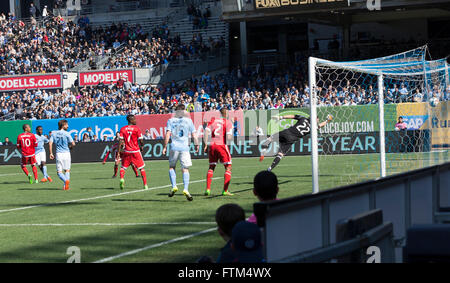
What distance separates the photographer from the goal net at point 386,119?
20.3 metres

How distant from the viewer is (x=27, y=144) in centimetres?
2481

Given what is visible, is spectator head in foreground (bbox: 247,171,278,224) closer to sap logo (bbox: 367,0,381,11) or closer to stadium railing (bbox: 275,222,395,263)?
stadium railing (bbox: 275,222,395,263)

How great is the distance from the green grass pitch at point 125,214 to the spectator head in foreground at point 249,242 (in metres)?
4.42

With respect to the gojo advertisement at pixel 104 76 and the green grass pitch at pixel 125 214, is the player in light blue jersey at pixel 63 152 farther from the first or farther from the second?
the gojo advertisement at pixel 104 76

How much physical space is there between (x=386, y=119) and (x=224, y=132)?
17841 mm

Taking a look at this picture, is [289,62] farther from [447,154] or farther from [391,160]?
[447,154]

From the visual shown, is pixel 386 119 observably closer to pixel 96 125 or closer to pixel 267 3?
pixel 267 3

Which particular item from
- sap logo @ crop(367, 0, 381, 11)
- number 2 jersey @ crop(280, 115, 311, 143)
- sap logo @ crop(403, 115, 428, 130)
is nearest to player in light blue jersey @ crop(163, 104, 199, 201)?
number 2 jersey @ crop(280, 115, 311, 143)

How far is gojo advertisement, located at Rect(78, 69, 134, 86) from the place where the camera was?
4900cm

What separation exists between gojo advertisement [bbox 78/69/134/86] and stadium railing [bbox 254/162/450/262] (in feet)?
137

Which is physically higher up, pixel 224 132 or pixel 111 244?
pixel 224 132

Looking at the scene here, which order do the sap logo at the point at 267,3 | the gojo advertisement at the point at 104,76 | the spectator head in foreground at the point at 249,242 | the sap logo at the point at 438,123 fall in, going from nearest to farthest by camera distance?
the spectator head in foreground at the point at 249,242 < the sap logo at the point at 438,123 < the sap logo at the point at 267,3 < the gojo advertisement at the point at 104,76

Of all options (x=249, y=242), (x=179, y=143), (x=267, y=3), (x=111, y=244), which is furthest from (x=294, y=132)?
(x=267, y=3)

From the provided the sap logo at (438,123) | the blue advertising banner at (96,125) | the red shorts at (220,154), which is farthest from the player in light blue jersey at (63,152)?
the blue advertising banner at (96,125)
